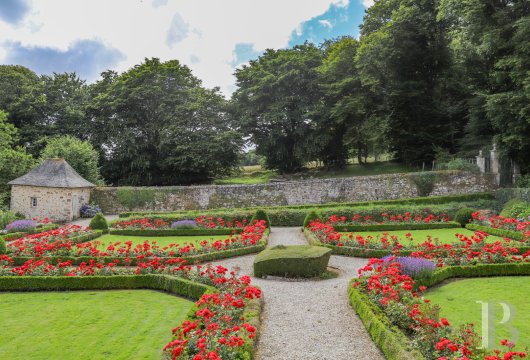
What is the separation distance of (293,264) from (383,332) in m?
4.67

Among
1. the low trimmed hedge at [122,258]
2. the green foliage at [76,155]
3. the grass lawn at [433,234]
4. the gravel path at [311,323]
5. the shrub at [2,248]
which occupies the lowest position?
the gravel path at [311,323]

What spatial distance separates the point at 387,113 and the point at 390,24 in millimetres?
7357

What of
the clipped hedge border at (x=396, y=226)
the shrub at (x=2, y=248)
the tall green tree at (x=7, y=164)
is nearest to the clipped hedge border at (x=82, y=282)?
the shrub at (x=2, y=248)

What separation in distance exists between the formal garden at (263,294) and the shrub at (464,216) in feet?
1.27

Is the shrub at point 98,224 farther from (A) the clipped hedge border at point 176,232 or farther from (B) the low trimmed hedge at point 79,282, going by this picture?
(B) the low trimmed hedge at point 79,282

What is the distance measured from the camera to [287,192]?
26391 millimetres

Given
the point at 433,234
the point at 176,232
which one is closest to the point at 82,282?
the point at 176,232

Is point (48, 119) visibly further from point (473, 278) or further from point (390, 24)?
point (473, 278)

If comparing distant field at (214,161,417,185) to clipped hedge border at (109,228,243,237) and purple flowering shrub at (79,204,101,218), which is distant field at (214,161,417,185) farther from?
clipped hedge border at (109,228,243,237)

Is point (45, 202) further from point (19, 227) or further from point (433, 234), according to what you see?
point (433, 234)

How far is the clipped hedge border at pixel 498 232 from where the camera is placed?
1454 cm

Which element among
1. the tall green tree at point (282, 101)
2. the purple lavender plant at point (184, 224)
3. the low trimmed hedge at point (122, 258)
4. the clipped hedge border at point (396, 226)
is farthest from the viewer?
the tall green tree at point (282, 101)

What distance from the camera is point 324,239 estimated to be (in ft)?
49.0

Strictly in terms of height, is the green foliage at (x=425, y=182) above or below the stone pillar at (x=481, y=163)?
below
